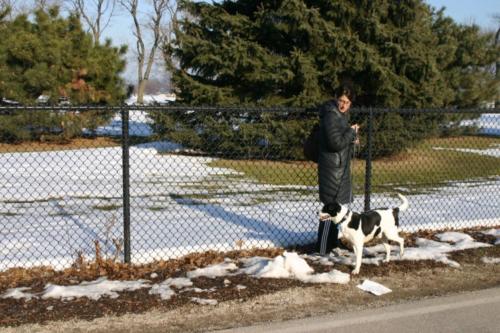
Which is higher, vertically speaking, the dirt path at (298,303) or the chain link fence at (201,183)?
the chain link fence at (201,183)

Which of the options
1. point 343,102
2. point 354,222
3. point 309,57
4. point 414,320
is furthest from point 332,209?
point 309,57

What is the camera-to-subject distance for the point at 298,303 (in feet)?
14.0

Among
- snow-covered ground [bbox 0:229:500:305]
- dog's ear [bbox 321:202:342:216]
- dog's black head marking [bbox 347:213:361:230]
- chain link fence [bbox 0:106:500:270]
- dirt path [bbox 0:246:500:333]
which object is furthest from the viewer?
chain link fence [bbox 0:106:500:270]

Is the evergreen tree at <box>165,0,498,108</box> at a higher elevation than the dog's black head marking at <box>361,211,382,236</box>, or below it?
higher

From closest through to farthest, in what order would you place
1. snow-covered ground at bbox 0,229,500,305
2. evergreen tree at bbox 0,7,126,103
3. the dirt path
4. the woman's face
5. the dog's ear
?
the dirt path < snow-covered ground at bbox 0,229,500,305 < the dog's ear < the woman's face < evergreen tree at bbox 0,7,126,103

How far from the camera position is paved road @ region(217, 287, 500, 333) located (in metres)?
3.78

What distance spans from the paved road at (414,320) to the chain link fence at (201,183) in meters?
2.16

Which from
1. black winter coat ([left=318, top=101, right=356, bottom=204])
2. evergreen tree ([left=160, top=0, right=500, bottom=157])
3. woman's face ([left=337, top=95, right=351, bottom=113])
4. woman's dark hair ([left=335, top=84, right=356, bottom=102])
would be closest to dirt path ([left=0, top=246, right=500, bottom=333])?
black winter coat ([left=318, top=101, right=356, bottom=204])

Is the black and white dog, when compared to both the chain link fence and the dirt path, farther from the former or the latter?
the chain link fence

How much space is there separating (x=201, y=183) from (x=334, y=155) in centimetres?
590

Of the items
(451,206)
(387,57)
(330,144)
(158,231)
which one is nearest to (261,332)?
(330,144)

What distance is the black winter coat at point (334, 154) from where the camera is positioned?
16.2ft

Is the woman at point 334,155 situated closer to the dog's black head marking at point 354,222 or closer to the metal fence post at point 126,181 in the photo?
the dog's black head marking at point 354,222

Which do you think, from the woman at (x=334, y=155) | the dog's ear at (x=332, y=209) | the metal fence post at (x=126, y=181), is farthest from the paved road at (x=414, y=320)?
the metal fence post at (x=126, y=181)
